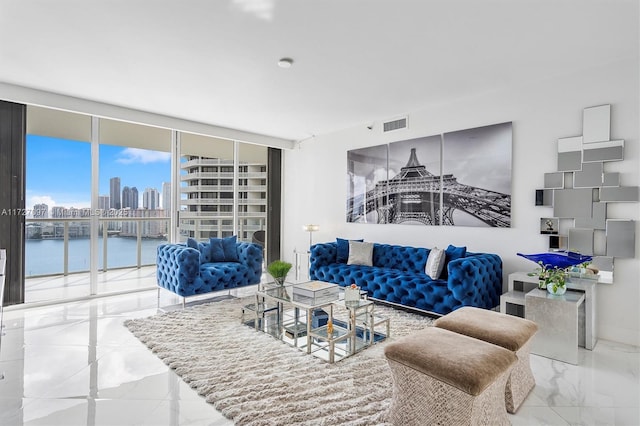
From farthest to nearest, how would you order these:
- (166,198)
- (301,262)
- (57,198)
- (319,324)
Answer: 1. (301,262)
2. (166,198)
3. (57,198)
4. (319,324)

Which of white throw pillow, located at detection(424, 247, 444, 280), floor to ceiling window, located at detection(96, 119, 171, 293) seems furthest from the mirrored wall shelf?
floor to ceiling window, located at detection(96, 119, 171, 293)

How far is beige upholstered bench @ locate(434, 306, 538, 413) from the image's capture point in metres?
2.12

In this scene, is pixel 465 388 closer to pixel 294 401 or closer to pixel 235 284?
pixel 294 401

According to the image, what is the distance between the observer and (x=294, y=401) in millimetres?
2170

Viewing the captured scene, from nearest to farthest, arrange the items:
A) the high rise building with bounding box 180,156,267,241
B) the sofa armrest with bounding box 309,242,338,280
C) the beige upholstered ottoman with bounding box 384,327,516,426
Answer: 1. the beige upholstered ottoman with bounding box 384,327,516,426
2. the sofa armrest with bounding box 309,242,338,280
3. the high rise building with bounding box 180,156,267,241

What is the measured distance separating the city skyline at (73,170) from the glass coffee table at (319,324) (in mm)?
2984

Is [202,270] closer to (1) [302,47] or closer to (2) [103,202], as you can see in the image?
(2) [103,202]

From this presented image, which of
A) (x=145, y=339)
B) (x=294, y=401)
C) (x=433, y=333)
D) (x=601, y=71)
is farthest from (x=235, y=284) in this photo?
(x=601, y=71)

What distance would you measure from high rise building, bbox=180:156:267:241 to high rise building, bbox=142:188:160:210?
14.8 inches

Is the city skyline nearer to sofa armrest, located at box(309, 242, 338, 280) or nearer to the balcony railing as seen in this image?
the balcony railing

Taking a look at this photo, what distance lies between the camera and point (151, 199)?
17.7ft

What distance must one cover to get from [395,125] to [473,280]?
103 inches

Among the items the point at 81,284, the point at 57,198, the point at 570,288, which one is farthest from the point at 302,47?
the point at 81,284

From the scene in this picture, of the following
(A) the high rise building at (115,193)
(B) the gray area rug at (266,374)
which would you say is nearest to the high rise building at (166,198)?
(A) the high rise building at (115,193)
